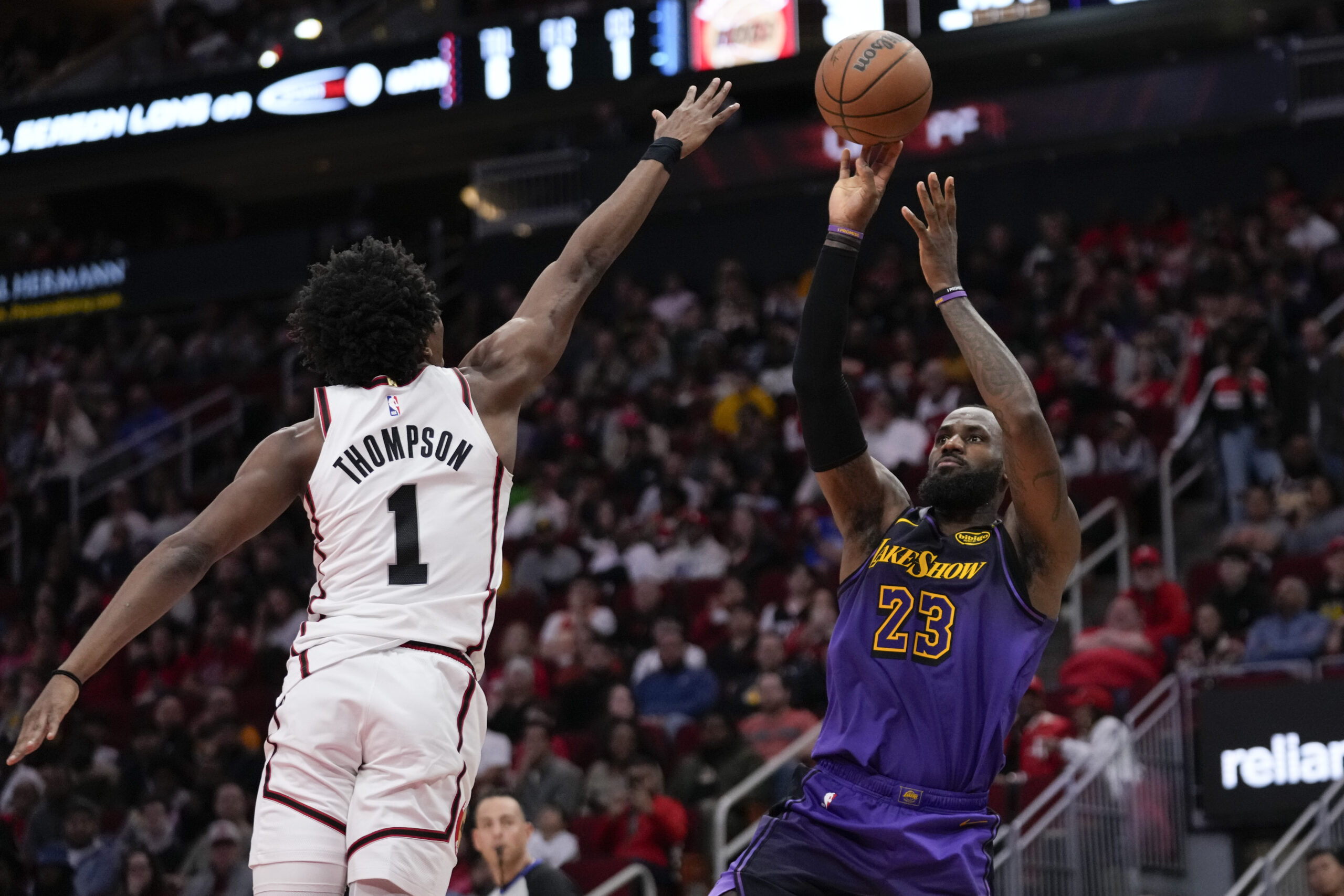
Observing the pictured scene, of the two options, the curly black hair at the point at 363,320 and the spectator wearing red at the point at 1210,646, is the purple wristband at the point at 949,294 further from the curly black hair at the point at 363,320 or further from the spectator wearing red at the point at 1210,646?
the spectator wearing red at the point at 1210,646

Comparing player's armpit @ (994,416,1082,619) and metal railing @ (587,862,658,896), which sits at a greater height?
player's armpit @ (994,416,1082,619)

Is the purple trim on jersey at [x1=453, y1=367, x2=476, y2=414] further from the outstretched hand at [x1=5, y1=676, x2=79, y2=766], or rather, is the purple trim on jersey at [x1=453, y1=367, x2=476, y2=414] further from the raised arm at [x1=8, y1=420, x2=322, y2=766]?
the outstretched hand at [x1=5, y1=676, x2=79, y2=766]

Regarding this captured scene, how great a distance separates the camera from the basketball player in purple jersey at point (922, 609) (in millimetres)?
4293

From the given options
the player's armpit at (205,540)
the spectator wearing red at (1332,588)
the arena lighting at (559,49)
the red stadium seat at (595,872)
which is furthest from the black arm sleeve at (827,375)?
the arena lighting at (559,49)

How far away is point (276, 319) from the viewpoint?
21.7 metres

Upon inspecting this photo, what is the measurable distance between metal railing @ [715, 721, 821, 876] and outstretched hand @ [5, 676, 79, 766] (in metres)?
5.70

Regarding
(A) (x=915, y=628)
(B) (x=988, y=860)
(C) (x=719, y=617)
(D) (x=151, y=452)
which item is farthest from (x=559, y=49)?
(B) (x=988, y=860)

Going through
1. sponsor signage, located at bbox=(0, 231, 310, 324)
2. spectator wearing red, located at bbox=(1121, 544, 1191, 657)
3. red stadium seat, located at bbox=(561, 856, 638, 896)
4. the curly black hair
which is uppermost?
sponsor signage, located at bbox=(0, 231, 310, 324)

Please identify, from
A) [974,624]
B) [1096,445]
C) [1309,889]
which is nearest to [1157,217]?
[1096,445]

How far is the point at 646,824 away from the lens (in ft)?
33.2

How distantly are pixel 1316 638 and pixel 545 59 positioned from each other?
959cm

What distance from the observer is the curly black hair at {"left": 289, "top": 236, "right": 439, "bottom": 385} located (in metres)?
4.19

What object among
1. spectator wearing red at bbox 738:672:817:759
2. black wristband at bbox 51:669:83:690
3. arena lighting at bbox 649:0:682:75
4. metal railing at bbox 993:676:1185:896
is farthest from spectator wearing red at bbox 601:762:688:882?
arena lighting at bbox 649:0:682:75

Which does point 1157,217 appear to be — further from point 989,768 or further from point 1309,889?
Answer: point 989,768
